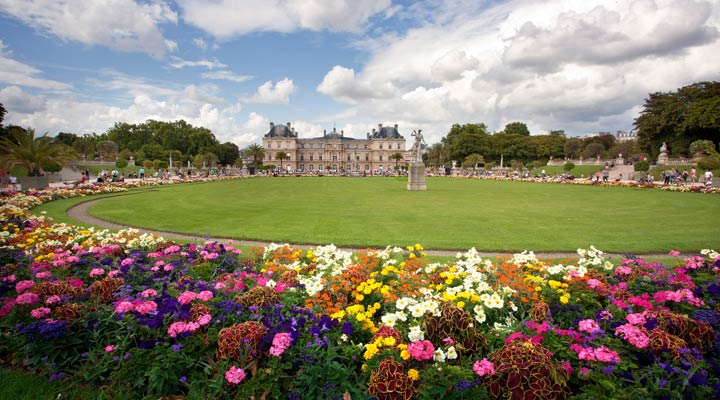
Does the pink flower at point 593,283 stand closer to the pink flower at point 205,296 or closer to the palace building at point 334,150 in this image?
the pink flower at point 205,296

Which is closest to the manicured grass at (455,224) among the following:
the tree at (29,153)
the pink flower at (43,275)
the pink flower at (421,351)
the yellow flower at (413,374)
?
the pink flower at (43,275)

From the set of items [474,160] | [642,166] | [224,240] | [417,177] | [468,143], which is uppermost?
[468,143]

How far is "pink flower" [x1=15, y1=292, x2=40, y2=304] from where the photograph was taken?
13.8ft

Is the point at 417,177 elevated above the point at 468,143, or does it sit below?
below

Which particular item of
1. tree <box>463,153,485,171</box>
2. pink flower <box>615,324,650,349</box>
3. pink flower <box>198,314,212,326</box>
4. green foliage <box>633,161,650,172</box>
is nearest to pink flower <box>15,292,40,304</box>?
pink flower <box>198,314,212,326</box>

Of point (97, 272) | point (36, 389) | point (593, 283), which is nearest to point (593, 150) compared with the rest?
point (593, 283)

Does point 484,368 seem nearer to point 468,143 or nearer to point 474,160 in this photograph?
point 474,160

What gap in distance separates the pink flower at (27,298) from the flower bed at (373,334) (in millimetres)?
14

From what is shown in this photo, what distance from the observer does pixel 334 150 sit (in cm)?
13088

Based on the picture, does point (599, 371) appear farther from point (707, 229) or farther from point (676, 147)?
point (676, 147)

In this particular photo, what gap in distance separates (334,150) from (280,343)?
129 meters

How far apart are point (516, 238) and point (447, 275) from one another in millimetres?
6340

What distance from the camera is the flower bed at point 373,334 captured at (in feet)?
9.53

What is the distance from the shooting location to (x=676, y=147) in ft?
187
